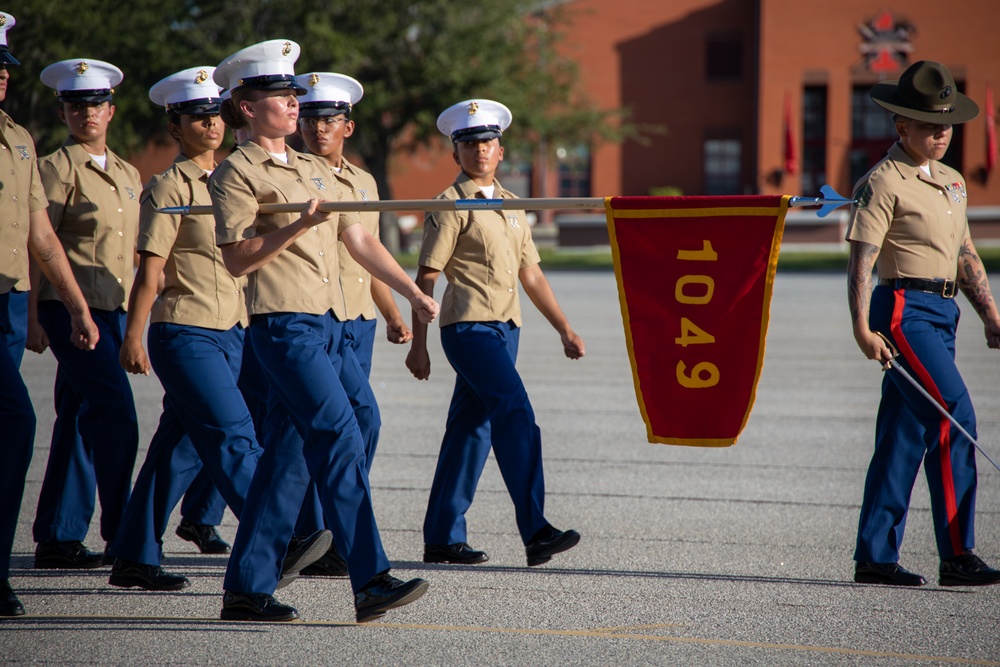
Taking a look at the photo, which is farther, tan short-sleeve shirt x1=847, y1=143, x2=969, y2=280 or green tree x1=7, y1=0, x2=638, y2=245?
green tree x1=7, y1=0, x2=638, y2=245

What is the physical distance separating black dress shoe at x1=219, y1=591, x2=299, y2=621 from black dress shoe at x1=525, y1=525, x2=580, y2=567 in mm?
1139

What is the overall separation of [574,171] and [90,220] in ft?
140

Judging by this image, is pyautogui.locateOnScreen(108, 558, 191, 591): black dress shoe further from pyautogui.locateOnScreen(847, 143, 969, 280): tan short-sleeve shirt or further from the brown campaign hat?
the brown campaign hat

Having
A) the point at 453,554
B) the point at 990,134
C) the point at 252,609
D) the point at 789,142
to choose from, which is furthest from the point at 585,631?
the point at 990,134

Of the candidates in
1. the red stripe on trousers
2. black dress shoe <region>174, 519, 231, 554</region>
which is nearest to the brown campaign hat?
the red stripe on trousers

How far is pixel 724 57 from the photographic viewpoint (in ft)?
151

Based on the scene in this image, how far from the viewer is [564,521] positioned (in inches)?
244

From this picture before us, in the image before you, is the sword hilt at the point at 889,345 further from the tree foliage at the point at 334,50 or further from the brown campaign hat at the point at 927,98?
the tree foliage at the point at 334,50

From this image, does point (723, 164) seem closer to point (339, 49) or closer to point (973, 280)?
point (339, 49)

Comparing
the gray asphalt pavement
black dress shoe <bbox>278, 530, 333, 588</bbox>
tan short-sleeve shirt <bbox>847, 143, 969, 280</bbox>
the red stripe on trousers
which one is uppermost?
tan short-sleeve shirt <bbox>847, 143, 969, 280</bbox>

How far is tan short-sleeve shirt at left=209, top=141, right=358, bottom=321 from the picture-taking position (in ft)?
14.5

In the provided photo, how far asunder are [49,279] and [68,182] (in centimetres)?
59

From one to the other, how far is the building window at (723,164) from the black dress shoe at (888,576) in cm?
4207

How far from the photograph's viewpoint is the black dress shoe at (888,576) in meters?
4.99
